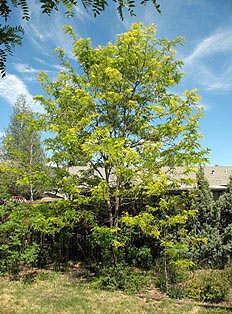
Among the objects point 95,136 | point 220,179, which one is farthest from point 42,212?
point 220,179

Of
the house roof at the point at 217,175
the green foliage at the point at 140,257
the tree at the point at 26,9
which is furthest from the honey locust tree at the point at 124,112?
the tree at the point at 26,9

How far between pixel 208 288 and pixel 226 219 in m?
3.85

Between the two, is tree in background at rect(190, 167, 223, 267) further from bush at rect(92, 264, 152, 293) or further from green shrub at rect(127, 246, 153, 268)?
bush at rect(92, 264, 152, 293)

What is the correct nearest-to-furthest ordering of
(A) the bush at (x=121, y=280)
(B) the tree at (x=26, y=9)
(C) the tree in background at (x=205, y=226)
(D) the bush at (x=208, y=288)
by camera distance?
(B) the tree at (x=26, y=9) < (D) the bush at (x=208, y=288) < (A) the bush at (x=121, y=280) < (C) the tree in background at (x=205, y=226)

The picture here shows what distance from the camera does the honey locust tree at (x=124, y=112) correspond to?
1068 centimetres

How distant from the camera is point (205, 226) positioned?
12.5 m

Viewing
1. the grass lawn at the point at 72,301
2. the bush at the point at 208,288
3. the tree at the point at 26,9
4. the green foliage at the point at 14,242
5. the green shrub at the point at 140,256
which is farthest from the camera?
the green shrub at the point at 140,256

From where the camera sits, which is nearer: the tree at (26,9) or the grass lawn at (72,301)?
the tree at (26,9)

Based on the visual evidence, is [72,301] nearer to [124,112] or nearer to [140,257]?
[140,257]

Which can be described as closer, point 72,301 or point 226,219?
point 72,301

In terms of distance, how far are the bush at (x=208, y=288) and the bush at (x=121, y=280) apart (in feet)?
3.98

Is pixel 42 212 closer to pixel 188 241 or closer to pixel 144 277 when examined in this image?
pixel 144 277

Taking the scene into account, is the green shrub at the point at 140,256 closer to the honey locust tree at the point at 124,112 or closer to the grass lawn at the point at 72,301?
the honey locust tree at the point at 124,112

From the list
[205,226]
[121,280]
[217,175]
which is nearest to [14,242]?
[121,280]
